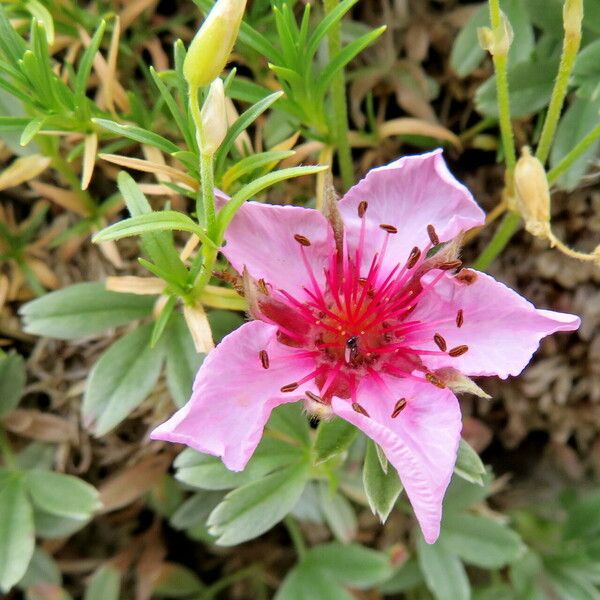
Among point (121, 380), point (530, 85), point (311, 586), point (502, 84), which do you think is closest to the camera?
point (502, 84)

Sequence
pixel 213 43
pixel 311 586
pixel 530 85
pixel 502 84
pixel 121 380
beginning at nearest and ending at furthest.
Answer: pixel 213 43 < pixel 502 84 < pixel 121 380 < pixel 530 85 < pixel 311 586

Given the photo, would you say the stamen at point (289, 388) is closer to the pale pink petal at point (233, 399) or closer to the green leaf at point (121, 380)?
the pale pink petal at point (233, 399)

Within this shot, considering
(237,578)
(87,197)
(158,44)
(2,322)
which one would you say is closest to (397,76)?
(158,44)

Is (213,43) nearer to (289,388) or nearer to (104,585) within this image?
(289,388)

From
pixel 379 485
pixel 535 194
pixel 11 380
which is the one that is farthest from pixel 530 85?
pixel 11 380

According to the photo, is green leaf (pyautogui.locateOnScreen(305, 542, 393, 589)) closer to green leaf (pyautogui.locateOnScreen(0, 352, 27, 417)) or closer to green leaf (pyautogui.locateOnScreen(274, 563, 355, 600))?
green leaf (pyautogui.locateOnScreen(274, 563, 355, 600))

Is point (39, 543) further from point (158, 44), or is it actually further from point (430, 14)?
point (430, 14)
